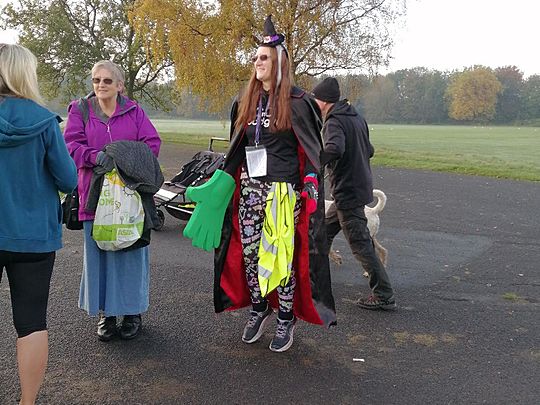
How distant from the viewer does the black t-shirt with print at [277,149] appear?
3.90m

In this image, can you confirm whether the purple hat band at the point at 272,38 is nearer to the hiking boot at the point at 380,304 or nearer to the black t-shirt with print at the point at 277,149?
the black t-shirt with print at the point at 277,149

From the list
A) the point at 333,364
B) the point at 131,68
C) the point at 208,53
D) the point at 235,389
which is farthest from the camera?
the point at 131,68

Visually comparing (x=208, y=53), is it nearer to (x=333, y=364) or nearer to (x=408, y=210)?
(x=408, y=210)

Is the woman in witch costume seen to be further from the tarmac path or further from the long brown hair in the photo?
the tarmac path

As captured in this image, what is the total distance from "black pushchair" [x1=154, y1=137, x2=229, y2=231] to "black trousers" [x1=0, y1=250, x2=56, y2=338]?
476 centimetres

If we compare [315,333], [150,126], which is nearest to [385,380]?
[315,333]

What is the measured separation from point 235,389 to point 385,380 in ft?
3.29

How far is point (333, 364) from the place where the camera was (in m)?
3.88

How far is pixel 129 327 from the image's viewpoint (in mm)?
4238

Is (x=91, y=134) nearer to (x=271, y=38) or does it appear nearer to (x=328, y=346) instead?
(x=271, y=38)

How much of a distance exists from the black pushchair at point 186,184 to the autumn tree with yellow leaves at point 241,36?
1229cm

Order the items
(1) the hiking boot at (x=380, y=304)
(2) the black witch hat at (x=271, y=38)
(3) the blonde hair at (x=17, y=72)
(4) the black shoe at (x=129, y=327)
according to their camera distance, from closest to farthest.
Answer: (3) the blonde hair at (x=17, y=72), (2) the black witch hat at (x=271, y=38), (4) the black shoe at (x=129, y=327), (1) the hiking boot at (x=380, y=304)

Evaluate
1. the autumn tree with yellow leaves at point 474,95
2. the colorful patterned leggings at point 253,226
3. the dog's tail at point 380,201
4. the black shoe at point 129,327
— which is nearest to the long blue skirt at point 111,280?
the black shoe at point 129,327

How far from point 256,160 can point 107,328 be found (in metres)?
1.71
